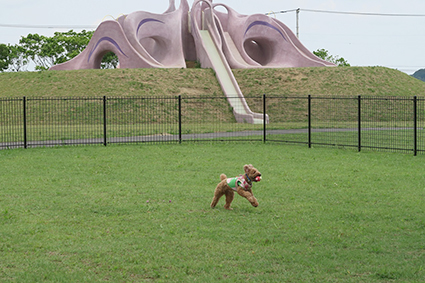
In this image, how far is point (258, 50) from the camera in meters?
54.5

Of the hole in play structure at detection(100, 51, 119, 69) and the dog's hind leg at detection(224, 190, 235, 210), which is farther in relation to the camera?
the hole in play structure at detection(100, 51, 119, 69)

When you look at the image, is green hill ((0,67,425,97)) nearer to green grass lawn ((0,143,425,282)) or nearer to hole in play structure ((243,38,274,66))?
hole in play structure ((243,38,274,66))

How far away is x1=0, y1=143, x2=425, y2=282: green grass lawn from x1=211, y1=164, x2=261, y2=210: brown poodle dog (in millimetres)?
221

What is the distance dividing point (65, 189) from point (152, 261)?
4.85 m

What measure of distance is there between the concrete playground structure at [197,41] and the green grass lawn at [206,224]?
29.7 meters

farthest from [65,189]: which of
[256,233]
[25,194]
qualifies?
[256,233]

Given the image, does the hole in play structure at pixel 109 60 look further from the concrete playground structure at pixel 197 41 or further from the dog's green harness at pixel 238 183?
the dog's green harness at pixel 238 183

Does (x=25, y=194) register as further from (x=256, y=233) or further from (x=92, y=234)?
(x=256, y=233)

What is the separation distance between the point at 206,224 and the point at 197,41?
132 feet

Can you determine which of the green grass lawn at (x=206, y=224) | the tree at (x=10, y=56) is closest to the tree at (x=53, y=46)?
the tree at (x=10, y=56)

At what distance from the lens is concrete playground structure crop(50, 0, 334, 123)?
147ft

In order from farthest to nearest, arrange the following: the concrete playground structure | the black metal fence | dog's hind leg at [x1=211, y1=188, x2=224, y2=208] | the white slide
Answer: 1. the concrete playground structure
2. the white slide
3. the black metal fence
4. dog's hind leg at [x1=211, y1=188, x2=224, y2=208]

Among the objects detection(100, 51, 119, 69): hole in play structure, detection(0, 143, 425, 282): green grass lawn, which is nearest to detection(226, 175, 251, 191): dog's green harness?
detection(0, 143, 425, 282): green grass lawn

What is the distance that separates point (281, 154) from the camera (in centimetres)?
1515
